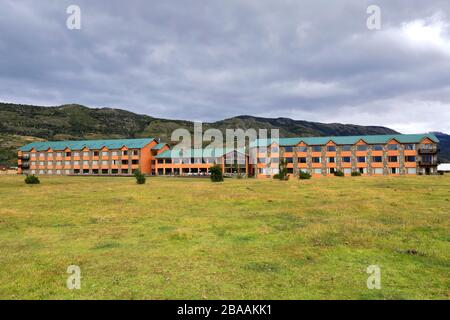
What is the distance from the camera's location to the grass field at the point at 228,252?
9.27 metres

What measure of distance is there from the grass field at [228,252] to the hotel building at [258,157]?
75788mm

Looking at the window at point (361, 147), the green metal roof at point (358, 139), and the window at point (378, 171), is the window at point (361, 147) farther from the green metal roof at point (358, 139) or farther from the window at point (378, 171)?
the window at point (378, 171)

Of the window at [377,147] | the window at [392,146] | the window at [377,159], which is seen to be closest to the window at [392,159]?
the window at [377,159]

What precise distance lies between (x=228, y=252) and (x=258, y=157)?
8945cm

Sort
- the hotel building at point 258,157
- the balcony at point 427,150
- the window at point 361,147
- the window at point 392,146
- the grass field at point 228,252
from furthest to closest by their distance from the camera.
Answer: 1. the window at point 361,147
2. the window at point 392,146
3. the hotel building at point 258,157
4. the balcony at point 427,150
5. the grass field at point 228,252

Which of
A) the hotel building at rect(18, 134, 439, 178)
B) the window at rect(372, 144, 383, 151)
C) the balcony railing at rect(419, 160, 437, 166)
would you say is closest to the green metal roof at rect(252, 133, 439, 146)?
the hotel building at rect(18, 134, 439, 178)

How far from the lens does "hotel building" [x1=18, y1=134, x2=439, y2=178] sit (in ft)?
299

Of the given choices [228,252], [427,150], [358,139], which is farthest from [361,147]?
[228,252]

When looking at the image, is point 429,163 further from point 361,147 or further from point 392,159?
point 361,147

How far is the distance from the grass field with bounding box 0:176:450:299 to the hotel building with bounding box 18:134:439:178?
7579 centimetres

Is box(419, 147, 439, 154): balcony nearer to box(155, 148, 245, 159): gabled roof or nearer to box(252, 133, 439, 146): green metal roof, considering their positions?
box(252, 133, 439, 146): green metal roof

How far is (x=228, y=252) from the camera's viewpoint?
43.3ft

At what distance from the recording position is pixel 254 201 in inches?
1167
